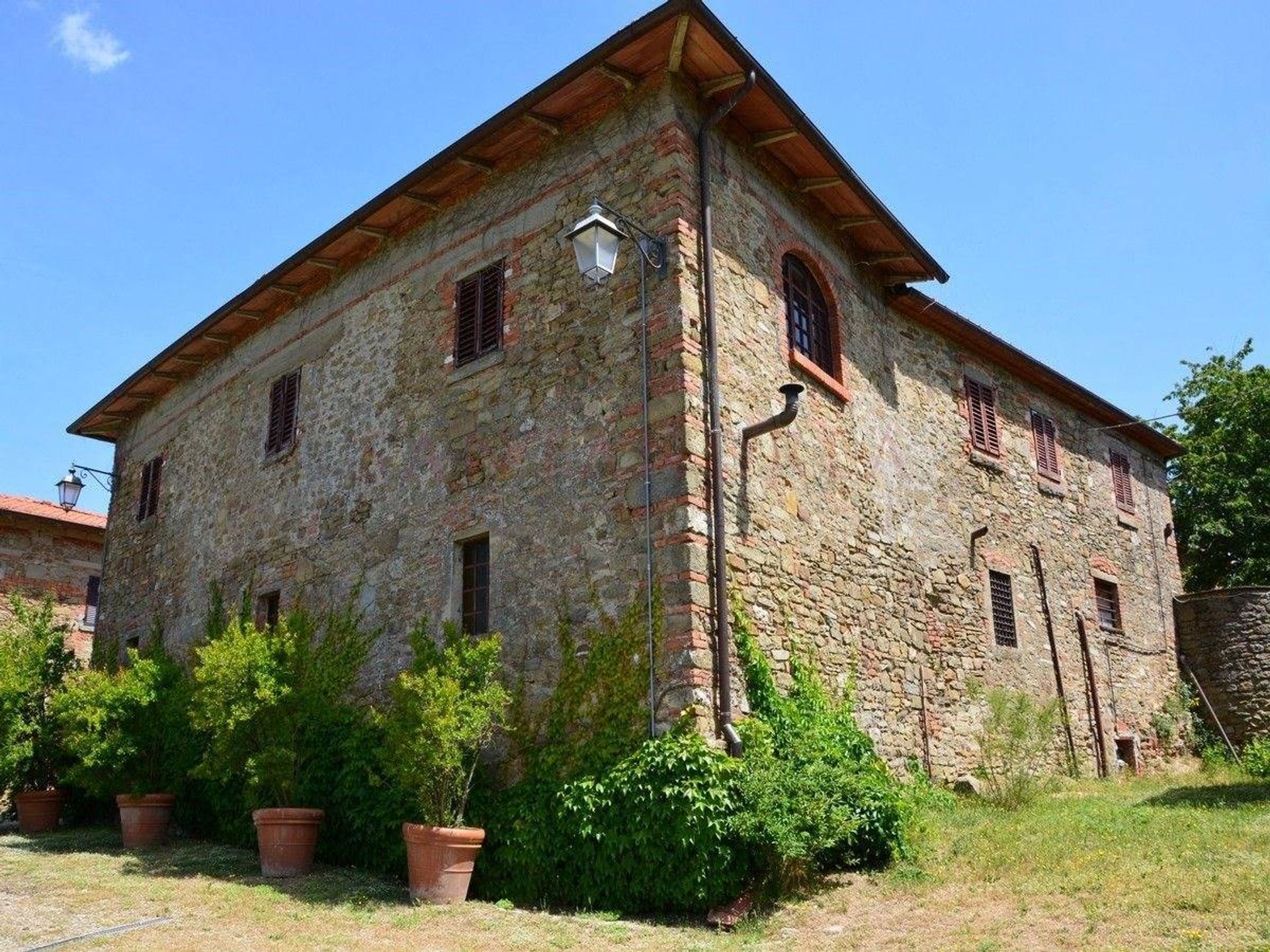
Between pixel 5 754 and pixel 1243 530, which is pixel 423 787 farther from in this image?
pixel 1243 530

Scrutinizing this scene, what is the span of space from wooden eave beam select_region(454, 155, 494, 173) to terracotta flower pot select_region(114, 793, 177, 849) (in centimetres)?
748

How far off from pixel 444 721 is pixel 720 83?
6232 mm

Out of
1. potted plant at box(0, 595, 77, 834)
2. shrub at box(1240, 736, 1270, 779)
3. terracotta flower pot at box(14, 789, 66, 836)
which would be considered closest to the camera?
potted plant at box(0, 595, 77, 834)

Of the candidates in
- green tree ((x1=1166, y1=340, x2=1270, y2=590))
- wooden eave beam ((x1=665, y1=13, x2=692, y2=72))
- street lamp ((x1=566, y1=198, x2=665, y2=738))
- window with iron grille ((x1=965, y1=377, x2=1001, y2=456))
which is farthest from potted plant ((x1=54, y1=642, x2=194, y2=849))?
green tree ((x1=1166, y1=340, x2=1270, y2=590))

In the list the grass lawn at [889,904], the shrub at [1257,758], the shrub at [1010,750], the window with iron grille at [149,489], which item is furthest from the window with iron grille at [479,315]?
the shrub at [1257,758]

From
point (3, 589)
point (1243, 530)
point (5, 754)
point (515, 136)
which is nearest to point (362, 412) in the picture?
point (515, 136)

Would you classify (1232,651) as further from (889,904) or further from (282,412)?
(282,412)

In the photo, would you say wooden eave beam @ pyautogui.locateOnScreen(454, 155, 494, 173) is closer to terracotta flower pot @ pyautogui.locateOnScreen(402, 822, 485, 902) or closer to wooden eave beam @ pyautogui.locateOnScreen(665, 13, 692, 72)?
wooden eave beam @ pyautogui.locateOnScreen(665, 13, 692, 72)

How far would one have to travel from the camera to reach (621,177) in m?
9.69

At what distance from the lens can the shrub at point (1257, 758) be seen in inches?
512

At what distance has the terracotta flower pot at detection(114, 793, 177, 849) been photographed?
1098 centimetres

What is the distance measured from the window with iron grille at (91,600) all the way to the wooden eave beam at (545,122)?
15.3 metres

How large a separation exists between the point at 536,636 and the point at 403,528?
7.94 ft

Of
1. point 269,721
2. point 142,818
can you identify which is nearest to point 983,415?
point 269,721
